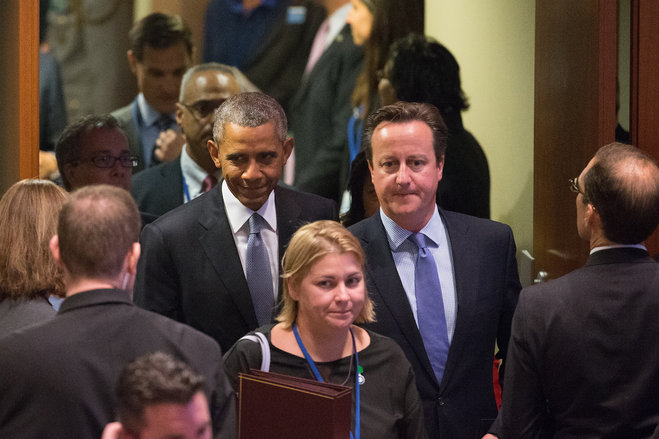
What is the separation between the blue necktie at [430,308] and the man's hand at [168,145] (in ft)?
4.82

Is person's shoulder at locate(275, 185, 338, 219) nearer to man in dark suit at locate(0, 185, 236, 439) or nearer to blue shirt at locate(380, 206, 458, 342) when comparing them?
blue shirt at locate(380, 206, 458, 342)

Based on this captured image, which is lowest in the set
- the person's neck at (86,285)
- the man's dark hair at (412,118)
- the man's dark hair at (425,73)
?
the person's neck at (86,285)

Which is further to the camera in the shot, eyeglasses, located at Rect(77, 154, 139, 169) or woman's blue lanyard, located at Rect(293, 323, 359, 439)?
eyeglasses, located at Rect(77, 154, 139, 169)

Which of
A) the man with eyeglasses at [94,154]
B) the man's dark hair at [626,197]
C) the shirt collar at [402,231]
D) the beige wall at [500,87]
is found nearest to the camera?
the man's dark hair at [626,197]

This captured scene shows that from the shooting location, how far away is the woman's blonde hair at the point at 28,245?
8.12ft

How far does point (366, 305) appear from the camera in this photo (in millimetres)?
2873

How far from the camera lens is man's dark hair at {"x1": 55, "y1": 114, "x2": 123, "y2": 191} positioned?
3957 mm

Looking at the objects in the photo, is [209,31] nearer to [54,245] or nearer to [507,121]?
[507,121]

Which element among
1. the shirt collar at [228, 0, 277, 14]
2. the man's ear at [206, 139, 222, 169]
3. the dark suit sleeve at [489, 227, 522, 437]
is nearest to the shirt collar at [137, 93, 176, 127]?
the shirt collar at [228, 0, 277, 14]

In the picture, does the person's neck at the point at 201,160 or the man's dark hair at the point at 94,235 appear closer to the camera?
the man's dark hair at the point at 94,235

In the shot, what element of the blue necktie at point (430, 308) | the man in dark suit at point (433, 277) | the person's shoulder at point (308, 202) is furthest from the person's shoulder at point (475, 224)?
the person's shoulder at point (308, 202)

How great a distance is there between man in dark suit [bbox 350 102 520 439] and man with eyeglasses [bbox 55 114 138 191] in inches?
51.8

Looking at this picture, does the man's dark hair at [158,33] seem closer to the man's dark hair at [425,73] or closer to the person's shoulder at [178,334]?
the man's dark hair at [425,73]

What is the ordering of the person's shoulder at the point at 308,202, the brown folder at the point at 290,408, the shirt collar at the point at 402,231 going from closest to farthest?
the brown folder at the point at 290,408 → the shirt collar at the point at 402,231 → the person's shoulder at the point at 308,202
